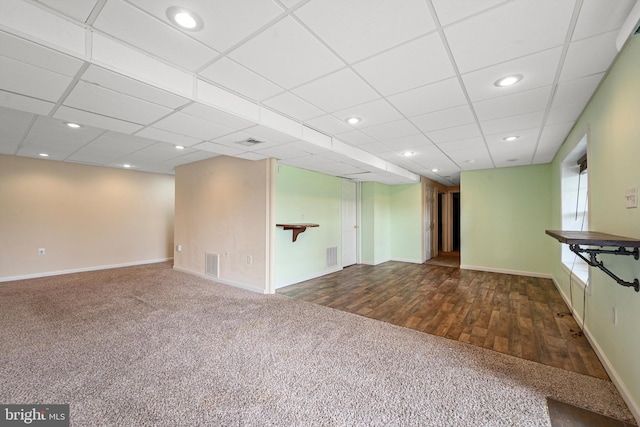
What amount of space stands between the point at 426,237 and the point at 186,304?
6463mm

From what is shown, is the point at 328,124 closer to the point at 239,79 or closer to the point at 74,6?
the point at 239,79

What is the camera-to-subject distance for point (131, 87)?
203cm

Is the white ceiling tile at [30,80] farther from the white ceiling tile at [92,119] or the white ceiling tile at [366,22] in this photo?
the white ceiling tile at [366,22]

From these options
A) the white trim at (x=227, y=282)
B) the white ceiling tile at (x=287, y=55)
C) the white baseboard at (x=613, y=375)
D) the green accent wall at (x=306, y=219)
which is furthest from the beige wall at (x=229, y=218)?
the white baseboard at (x=613, y=375)

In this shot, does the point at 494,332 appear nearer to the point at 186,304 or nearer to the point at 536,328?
the point at 536,328

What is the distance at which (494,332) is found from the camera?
2.90m

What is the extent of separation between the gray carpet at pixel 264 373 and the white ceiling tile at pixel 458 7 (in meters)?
2.49

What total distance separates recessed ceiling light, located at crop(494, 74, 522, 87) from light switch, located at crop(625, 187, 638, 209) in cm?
116

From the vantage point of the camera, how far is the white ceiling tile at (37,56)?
1515 millimetres

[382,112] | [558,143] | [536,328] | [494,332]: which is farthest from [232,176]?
[558,143]

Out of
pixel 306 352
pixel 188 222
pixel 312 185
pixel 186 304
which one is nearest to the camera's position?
pixel 306 352

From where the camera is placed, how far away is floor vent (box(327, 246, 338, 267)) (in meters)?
6.04

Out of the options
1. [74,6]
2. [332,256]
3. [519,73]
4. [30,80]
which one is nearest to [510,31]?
[519,73]

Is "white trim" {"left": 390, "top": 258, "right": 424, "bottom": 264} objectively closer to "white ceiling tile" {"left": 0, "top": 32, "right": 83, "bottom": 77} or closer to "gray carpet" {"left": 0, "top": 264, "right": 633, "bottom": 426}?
"gray carpet" {"left": 0, "top": 264, "right": 633, "bottom": 426}
